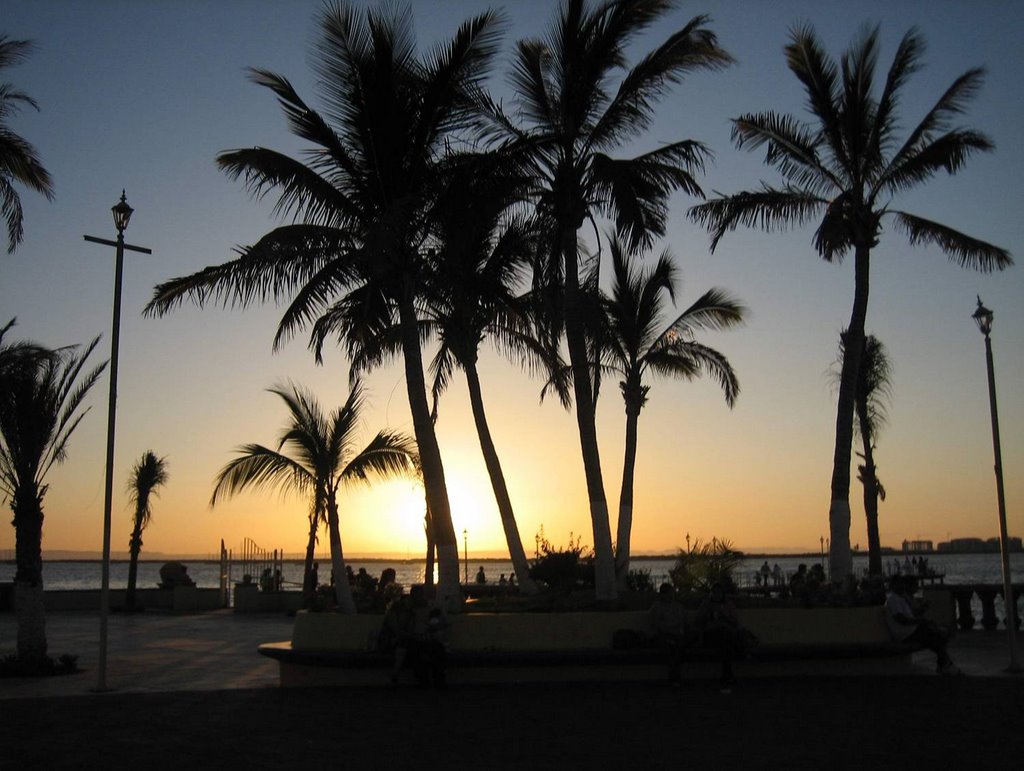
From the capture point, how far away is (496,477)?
2050cm

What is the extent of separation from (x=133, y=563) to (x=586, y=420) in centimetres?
2732

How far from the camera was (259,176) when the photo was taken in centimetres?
1634

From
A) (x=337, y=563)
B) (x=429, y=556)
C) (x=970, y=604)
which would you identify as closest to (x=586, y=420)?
(x=337, y=563)

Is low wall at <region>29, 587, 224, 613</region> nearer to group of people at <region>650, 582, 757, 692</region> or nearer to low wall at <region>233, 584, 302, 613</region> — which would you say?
low wall at <region>233, 584, 302, 613</region>

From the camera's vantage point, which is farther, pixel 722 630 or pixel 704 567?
pixel 704 567

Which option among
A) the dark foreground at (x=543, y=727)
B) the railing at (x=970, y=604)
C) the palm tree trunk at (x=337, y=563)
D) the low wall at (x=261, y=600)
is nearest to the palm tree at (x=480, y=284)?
the palm tree trunk at (x=337, y=563)

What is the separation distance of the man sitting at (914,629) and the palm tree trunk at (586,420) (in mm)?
4006

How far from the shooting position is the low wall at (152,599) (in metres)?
37.2

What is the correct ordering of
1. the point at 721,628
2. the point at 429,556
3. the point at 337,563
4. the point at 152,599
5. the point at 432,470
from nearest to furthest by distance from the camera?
the point at 721,628 → the point at 432,470 → the point at 337,563 → the point at 429,556 → the point at 152,599

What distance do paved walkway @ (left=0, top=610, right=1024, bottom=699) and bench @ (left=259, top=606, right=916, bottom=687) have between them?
0.87 meters

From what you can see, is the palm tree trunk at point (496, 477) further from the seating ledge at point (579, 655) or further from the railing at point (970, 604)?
the railing at point (970, 604)

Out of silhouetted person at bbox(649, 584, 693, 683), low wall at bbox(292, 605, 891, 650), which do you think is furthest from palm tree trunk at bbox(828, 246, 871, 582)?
silhouetted person at bbox(649, 584, 693, 683)

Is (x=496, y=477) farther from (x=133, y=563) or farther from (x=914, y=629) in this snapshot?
(x=133, y=563)

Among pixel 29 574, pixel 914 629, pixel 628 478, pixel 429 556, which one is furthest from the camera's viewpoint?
pixel 429 556
